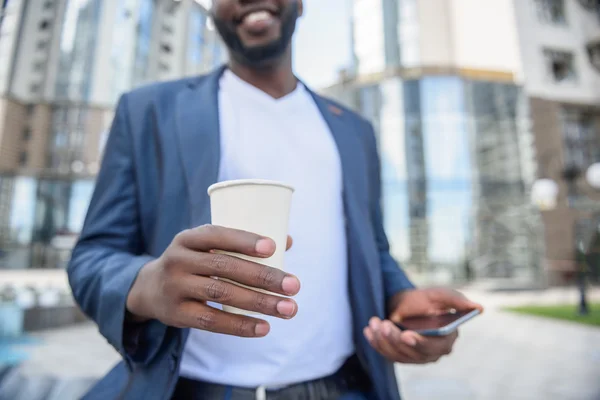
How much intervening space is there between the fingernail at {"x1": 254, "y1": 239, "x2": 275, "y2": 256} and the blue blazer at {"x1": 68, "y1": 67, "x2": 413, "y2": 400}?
16 centimetres

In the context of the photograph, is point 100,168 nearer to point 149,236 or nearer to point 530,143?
point 149,236

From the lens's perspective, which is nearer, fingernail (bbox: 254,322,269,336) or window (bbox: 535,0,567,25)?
fingernail (bbox: 254,322,269,336)

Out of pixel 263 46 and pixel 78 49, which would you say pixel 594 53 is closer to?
pixel 263 46

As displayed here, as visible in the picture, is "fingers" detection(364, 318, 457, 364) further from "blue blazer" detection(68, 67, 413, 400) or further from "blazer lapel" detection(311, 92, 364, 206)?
"blazer lapel" detection(311, 92, 364, 206)

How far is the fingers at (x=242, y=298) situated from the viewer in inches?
10.3

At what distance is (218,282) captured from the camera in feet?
0.88

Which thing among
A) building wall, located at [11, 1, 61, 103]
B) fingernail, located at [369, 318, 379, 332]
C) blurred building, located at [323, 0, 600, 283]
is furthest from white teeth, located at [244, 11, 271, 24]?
blurred building, located at [323, 0, 600, 283]

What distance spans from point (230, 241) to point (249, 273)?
0.03 m

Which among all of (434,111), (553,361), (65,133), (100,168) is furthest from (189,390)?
(434,111)

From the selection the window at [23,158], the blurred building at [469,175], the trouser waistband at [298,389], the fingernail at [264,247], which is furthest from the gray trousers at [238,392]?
the blurred building at [469,175]

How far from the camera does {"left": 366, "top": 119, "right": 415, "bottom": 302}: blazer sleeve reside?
0.68 meters

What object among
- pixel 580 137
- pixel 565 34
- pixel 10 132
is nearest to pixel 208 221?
pixel 10 132

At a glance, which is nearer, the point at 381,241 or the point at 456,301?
the point at 456,301

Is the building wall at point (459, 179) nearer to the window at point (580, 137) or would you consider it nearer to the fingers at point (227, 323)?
the window at point (580, 137)
